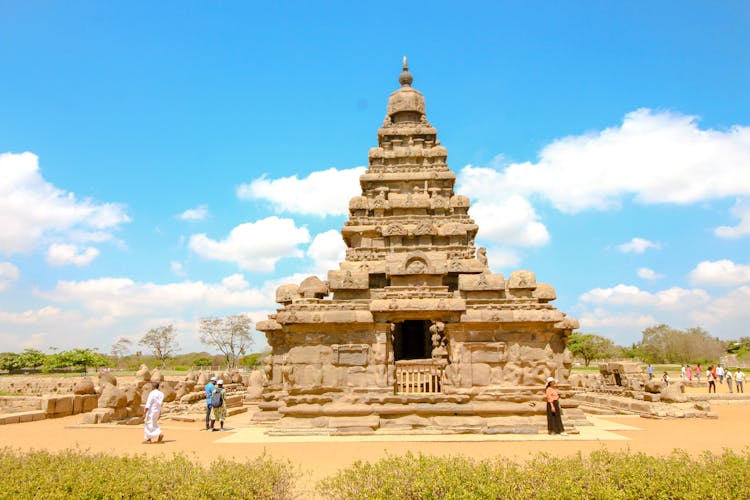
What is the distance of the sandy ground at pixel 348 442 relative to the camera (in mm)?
9594

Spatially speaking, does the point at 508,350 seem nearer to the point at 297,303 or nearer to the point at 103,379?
the point at 297,303

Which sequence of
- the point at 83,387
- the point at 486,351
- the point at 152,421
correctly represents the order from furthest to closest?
the point at 83,387, the point at 486,351, the point at 152,421

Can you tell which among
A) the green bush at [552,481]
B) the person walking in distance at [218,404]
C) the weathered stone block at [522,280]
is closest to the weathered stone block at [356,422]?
the person walking in distance at [218,404]

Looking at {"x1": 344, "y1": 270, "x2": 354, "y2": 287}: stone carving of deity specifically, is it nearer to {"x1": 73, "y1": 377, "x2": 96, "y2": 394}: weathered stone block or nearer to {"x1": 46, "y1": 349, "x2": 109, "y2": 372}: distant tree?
{"x1": 73, "y1": 377, "x2": 96, "y2": 394}: weathered stone block

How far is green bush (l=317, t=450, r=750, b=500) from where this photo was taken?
5.58m

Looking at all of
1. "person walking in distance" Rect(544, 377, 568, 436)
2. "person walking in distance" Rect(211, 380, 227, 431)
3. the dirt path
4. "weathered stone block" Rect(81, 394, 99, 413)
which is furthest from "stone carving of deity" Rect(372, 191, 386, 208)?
"weathered stone block" Rect(81, 394, 99, 413)

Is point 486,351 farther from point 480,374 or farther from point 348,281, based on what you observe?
point 348,281

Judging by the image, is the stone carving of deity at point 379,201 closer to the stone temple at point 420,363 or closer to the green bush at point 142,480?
the stone temple at point 420,363

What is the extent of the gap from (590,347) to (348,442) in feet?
185

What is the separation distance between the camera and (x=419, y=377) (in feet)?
44.5

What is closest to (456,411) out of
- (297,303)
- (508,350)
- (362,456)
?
(508,350)

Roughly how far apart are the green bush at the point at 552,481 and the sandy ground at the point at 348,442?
6.33 feet

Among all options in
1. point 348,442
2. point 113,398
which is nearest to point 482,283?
point 348,442

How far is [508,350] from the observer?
12.7 m
